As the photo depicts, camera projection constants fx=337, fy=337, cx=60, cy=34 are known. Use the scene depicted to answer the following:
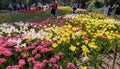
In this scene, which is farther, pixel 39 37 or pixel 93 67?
pixel 39 37

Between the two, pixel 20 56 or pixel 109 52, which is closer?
pixel 20 56

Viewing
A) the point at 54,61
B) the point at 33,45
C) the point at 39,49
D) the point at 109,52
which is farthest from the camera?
the point at 109,52

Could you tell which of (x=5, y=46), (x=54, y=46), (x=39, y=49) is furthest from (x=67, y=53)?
(x=5, y=46)

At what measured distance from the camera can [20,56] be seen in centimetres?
781

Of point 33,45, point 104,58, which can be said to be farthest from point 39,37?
point 104,58

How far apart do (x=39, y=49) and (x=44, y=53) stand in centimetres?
20

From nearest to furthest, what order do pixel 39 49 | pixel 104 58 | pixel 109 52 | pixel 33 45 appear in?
pixel 39 49 → pixel 33 45 → pixel 104 58 → pixel 109 52

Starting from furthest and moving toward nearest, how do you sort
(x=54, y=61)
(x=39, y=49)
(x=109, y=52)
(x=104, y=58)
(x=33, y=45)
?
(x=109, y=52) → (x=104, y=58) → (x=33, y=45) → (x=39, y=49) → (x=54, y=61)

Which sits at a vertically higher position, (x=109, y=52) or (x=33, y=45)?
(x=33, y=45)

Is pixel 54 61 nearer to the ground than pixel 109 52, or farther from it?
farther from it

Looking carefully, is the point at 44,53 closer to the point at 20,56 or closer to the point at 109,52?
the point at 20,56

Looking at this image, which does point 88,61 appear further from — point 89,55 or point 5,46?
point 5,46

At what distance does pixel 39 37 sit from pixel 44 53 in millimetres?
1595

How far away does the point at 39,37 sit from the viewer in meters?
9.43
